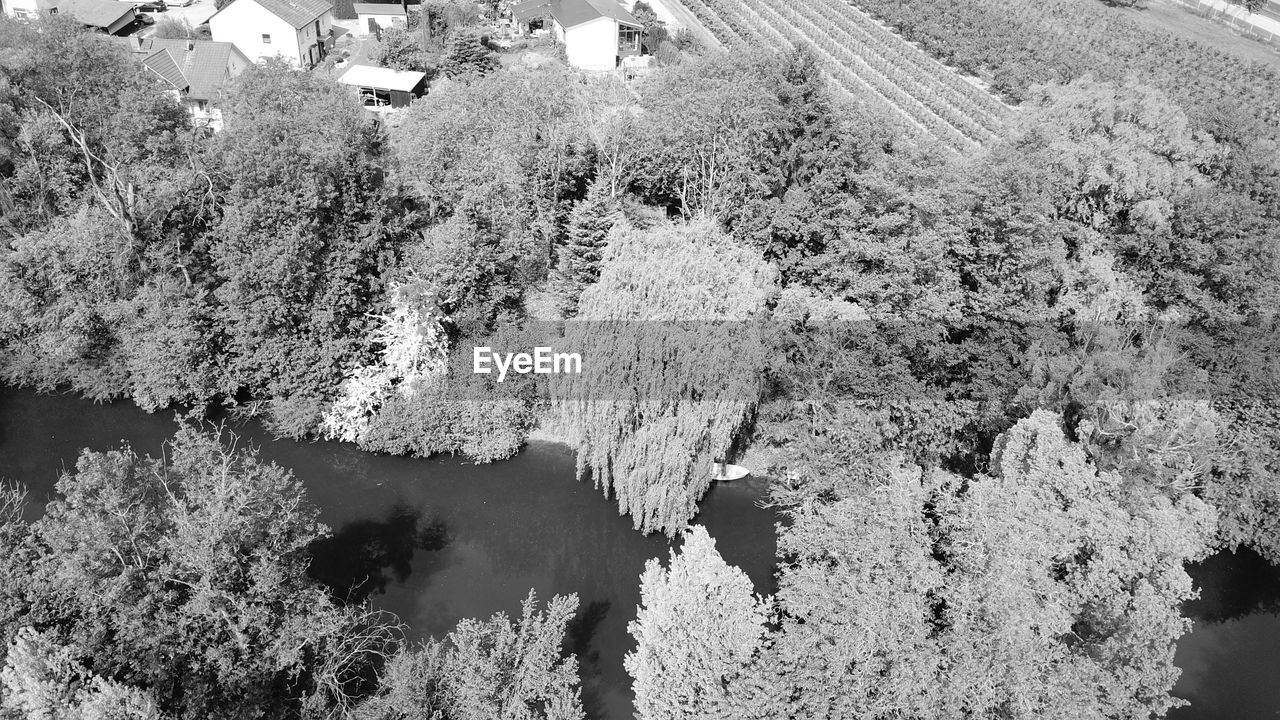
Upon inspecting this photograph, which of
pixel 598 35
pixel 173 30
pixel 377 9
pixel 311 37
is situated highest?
pixel 598 35

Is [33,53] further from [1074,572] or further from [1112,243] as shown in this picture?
[1112,243]

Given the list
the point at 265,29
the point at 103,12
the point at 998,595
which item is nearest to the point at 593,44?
the point at 265,29

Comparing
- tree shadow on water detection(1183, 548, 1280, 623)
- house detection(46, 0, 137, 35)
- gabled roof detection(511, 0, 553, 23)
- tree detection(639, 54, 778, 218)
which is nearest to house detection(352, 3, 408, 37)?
gabled roof detection(511, 0, 553, 23)

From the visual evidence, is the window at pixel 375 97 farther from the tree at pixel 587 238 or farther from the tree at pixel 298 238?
the tree at pixel 587 238

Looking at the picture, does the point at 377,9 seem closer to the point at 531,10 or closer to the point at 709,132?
the point at 531,10

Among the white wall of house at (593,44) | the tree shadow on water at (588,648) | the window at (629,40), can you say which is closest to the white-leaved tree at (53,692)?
the tree shadow on water at (588,648)

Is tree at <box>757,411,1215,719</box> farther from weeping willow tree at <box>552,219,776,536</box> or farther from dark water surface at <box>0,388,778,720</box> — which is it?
dark water surface at <box>0,388,778,720</box>

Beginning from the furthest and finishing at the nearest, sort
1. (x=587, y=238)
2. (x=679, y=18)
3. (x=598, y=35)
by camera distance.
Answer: (x=679, y=18) < (x=598, y=35) < (x=587, y=238)
